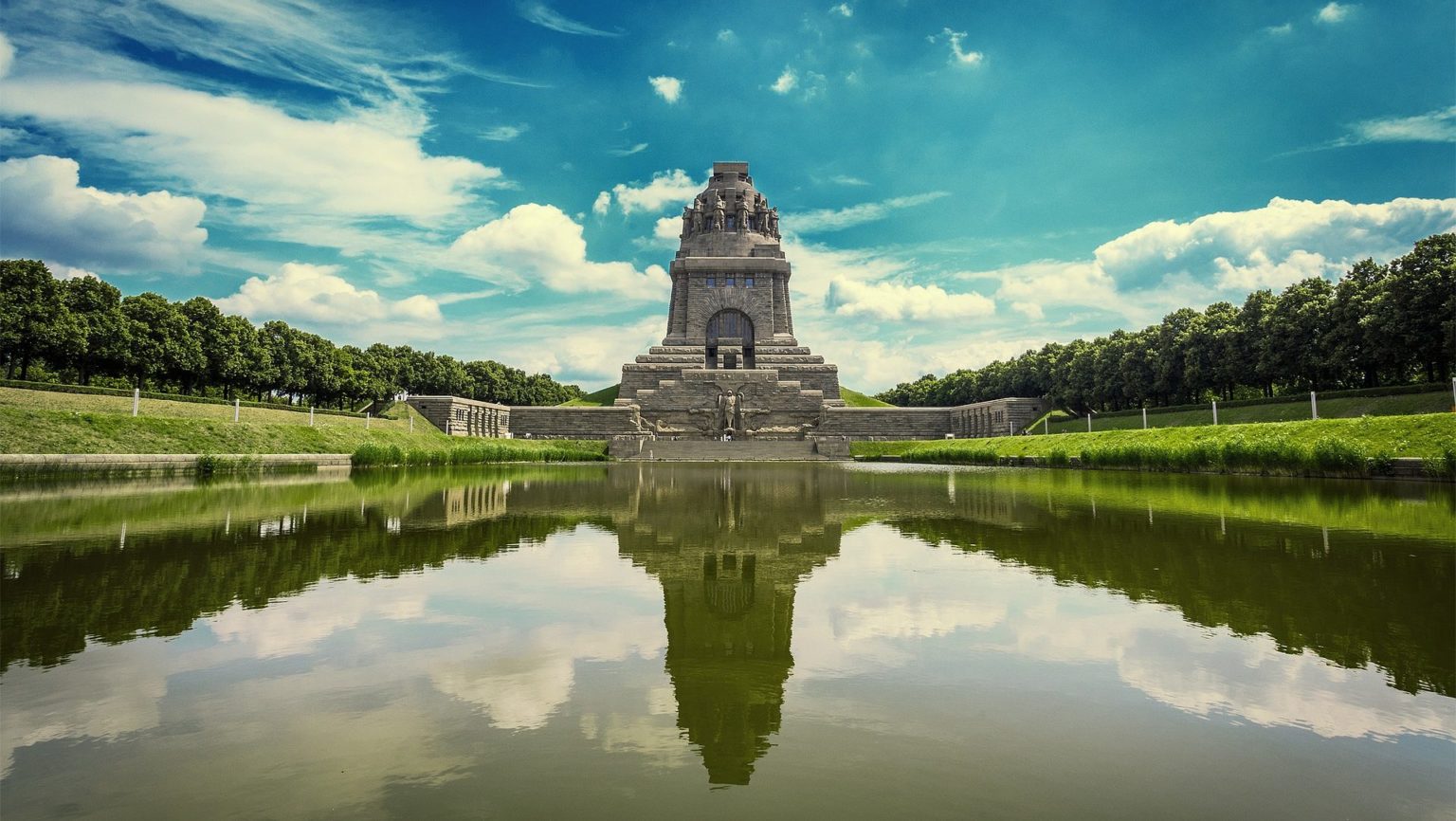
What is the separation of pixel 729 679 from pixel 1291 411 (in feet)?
131

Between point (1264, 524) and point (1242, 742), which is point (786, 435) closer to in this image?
point (1264, 524)

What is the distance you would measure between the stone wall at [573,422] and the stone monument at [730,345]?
1.14 meters

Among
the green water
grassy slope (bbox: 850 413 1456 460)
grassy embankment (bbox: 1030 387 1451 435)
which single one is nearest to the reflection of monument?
the green water

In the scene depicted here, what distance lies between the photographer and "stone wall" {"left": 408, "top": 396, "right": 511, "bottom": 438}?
52250 millimetres

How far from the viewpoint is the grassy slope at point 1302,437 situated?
54.3 ft

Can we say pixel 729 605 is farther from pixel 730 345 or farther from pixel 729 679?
pixel 730 345

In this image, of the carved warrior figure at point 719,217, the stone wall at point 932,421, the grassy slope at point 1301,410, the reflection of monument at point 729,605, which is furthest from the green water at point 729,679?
the carved warrior figure at point 719,217

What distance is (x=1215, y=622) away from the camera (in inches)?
173

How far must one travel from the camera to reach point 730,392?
5250 centimetres

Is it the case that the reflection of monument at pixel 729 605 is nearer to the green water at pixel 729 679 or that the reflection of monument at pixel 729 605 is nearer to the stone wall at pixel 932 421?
the green water at pixel 729 679

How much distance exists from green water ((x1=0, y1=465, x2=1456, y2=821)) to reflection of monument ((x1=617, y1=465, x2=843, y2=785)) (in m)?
0.03

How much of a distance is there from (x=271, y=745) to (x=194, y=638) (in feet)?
6.11

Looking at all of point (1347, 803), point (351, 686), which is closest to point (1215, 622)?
point (1347, 803)

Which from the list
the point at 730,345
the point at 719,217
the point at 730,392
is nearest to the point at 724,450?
the point at 730,392
